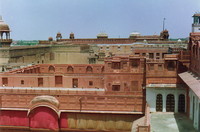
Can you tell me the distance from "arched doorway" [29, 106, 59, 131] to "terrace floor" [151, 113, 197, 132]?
9522mm

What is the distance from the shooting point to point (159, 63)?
26.9m

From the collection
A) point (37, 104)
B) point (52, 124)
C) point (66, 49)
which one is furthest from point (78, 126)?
point (66, 49)

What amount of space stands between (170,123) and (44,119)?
12347mm

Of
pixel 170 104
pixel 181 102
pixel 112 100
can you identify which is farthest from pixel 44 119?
pixel 181 102

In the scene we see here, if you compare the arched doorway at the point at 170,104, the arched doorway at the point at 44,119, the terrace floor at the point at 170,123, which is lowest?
the arched doorway at the point at 44,119

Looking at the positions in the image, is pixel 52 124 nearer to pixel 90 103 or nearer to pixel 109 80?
pixel 90 103

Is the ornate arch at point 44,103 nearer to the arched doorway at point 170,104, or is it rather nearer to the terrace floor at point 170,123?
the terrace floor at point 170,123

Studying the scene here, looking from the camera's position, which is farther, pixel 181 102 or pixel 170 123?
pixel 181 102

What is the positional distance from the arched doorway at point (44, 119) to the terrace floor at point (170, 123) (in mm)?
9522

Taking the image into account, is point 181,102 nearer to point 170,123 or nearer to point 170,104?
point 170,104

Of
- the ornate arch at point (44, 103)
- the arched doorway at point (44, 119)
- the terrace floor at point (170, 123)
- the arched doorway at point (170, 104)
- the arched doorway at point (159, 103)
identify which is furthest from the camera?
→ the arched doorway at point (44, 119)

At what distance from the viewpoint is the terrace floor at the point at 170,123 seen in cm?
1902

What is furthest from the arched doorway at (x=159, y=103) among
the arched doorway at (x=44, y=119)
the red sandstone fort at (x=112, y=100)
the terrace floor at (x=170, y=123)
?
the arched doorway at (x=44, y=119)

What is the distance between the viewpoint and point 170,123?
2067cm
